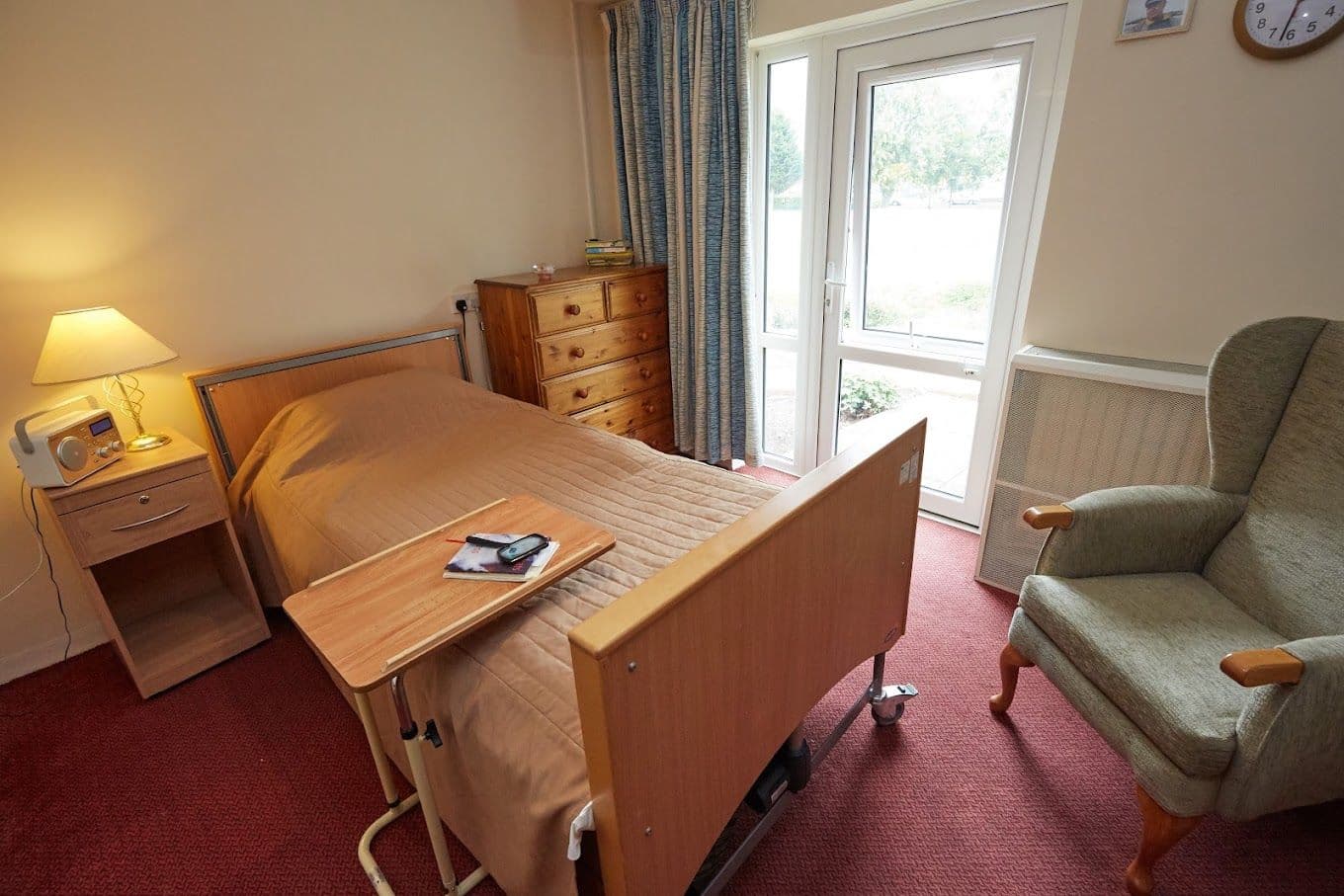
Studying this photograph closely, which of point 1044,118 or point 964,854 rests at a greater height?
point 1044,118

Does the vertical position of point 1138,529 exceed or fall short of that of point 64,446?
it falls short

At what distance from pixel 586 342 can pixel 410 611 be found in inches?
76.2

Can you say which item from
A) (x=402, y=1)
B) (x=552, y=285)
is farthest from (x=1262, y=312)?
(x=402, y=1)

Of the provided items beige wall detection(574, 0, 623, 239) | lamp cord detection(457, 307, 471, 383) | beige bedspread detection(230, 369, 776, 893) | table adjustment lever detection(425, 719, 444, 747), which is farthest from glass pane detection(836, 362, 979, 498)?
table adjustment lever detection(425, 719, 444, 747)

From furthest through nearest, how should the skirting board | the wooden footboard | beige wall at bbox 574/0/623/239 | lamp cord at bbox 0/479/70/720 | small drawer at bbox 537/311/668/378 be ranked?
beige wall at bbox 574/0/623/239, small drawer at bbox 537/311/668/378, the skirting board, lamp cord at bbox 0/479/70/720, the wooden footboard

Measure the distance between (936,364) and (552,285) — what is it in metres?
1.72

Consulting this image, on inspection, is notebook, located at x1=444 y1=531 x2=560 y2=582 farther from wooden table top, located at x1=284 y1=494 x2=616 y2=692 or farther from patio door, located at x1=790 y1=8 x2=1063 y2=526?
patio door, located at x1=790 y1=8 x2=1063 y2=526

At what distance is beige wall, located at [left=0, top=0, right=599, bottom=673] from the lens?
190cm

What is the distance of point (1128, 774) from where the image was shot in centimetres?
165

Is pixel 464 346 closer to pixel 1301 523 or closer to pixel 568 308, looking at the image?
pixel 568 308

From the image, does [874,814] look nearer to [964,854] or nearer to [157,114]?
[964,854]

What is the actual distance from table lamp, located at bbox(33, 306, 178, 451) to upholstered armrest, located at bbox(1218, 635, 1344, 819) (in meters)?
2.91

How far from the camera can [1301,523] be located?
1.55 m

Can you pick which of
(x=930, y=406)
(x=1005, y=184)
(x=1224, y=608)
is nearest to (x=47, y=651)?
(x=930, y=406)
